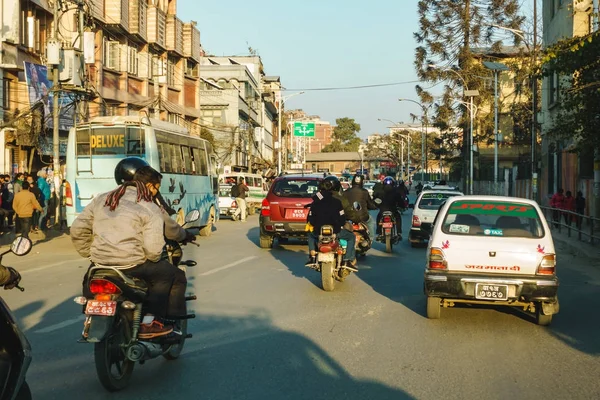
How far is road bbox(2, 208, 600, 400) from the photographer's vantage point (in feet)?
19.5

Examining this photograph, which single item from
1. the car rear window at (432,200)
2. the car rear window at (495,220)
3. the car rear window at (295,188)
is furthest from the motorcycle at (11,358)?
the car rear window at (432,200)

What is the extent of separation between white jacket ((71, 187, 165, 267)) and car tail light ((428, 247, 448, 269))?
392 cm

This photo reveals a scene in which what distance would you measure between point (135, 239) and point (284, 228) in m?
11.8

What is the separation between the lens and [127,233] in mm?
5777

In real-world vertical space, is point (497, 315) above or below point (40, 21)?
below

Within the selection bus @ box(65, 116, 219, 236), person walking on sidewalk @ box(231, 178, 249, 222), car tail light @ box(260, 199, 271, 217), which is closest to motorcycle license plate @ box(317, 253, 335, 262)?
car tail light @ box(260, 199, 271, 217)

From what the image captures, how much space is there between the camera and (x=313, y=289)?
37.7 ft

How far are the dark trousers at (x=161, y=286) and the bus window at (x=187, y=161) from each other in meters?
16.0

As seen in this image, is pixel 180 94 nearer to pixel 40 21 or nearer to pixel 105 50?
pixel 105 50

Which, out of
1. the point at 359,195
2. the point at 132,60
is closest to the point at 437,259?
the point at 359,195

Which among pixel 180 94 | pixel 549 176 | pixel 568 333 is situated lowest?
pixel 568 333

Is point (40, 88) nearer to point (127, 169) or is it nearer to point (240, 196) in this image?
point (240, 196)

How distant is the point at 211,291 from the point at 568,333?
5.15m

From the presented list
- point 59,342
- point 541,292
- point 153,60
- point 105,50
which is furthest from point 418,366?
point 153,60
